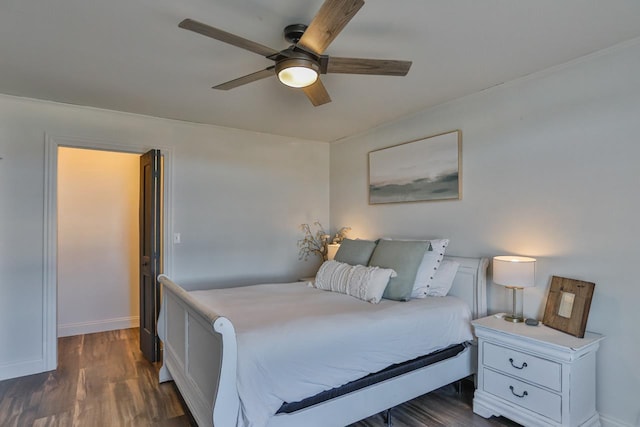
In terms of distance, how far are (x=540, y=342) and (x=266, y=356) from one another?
1640 mm

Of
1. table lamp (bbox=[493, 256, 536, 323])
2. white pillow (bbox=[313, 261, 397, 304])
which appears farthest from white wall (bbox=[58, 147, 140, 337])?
table lamp (bbox=[493, 256, 536, 323])

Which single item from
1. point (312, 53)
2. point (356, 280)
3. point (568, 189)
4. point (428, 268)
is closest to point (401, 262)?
point (428, 268)

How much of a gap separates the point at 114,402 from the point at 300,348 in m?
1.71

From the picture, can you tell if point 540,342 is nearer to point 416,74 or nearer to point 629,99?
point 629,99

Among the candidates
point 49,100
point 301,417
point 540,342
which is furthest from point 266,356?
point 49,100

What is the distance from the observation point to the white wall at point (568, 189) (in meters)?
2.14

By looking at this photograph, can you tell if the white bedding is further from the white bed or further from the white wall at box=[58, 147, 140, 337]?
the white wall at box=[58, 147, 140, 337]

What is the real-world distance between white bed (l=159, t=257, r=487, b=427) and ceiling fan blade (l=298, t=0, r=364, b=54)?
1.41m

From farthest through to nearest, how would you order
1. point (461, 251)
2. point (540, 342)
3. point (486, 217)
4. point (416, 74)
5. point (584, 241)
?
1. point (461, 251)
2. point (486, 217)
3. point (416, 74)
4. point (584, 241)
5. point (540, 342)

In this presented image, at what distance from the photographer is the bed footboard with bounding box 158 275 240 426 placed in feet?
5.28

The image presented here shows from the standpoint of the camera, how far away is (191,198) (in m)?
3.84

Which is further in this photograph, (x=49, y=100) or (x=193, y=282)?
(x=193, y=282)

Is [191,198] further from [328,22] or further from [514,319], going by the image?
[514,319]

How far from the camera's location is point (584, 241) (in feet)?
7.61
